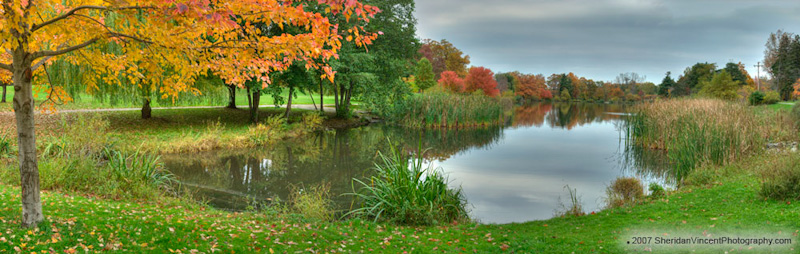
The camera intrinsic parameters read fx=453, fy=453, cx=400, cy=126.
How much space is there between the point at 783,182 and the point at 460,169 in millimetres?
7922

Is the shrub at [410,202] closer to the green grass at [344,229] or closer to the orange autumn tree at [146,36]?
the green grass at [344,229]

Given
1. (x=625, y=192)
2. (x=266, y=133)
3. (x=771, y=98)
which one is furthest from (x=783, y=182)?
(x=771, y=98)

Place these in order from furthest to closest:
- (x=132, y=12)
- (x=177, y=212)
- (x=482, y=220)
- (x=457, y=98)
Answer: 1. (x=457, y=98)
2. (x=482, y=220)
3. (x=177, y=212)
4. (x=132, y=12)

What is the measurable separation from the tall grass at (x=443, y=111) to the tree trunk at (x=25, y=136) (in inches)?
834

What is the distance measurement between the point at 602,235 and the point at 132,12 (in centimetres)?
592

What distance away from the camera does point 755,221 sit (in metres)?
5.59

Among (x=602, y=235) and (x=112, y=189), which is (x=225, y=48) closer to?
(x=112, y=189)

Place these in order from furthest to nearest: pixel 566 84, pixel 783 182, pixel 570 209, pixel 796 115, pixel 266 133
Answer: pixel 566 84
pixel 796 115
pixel 266 133
pixel 570 209
pixel 783 182

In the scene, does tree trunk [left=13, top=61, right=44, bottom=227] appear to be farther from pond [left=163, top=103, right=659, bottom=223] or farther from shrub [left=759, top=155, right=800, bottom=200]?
shrub [left=759, top=155, right=800, bottom=200]

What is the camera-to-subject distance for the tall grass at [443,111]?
83.8 feet

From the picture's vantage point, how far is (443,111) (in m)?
25.4

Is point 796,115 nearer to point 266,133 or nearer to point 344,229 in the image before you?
point 344,229

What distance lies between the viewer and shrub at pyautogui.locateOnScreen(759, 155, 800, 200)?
635cm

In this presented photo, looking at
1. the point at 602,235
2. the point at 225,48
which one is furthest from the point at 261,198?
the point at 602,235
